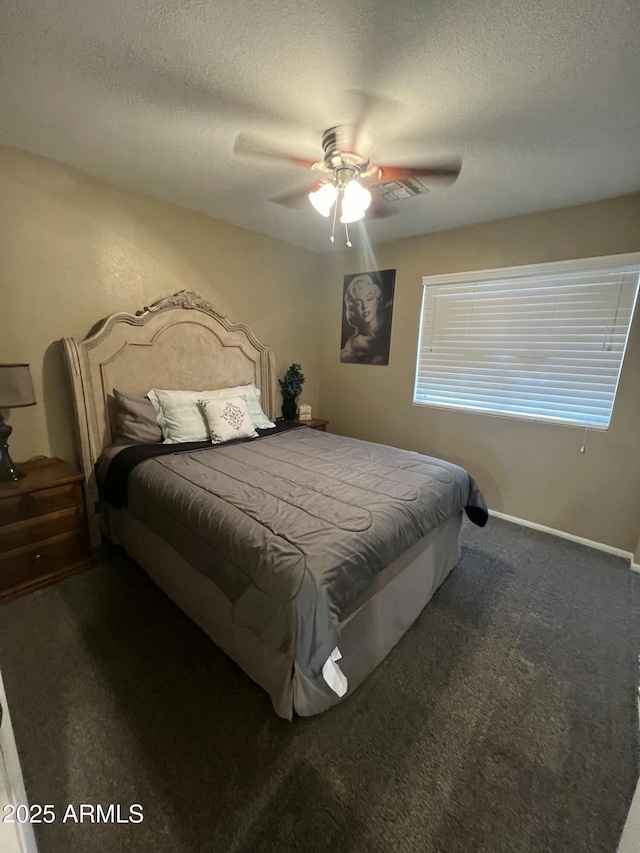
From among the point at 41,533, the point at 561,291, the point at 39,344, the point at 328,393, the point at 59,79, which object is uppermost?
the point at 59,79

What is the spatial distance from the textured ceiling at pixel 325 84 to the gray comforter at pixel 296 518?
173 centimetres

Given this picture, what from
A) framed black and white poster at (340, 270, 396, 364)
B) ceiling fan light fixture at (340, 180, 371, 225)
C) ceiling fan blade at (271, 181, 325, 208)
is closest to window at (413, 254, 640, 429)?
framed black and white poster at (340, 270, 396, 364)

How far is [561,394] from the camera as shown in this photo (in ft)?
8.53

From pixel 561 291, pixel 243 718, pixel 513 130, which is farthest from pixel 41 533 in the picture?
pixel 561 291

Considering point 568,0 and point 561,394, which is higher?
point 568,0

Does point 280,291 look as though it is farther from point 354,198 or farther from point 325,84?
point 325,84

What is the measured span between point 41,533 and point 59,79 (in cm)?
214

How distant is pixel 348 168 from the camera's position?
5.58ft

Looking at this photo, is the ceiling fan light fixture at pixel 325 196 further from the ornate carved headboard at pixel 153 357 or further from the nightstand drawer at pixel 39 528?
the nightstand drawer at pixel 39 528

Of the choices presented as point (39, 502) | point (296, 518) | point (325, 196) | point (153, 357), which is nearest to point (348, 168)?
point (325, 196)

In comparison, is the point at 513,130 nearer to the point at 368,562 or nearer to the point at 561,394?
the point at 561,394

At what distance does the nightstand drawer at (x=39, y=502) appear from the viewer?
1822 mm

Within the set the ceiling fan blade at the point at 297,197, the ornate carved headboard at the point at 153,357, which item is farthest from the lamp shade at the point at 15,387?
the ceiling fan blade at the point at 297,197

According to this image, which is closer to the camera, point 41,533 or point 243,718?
point 243,718
